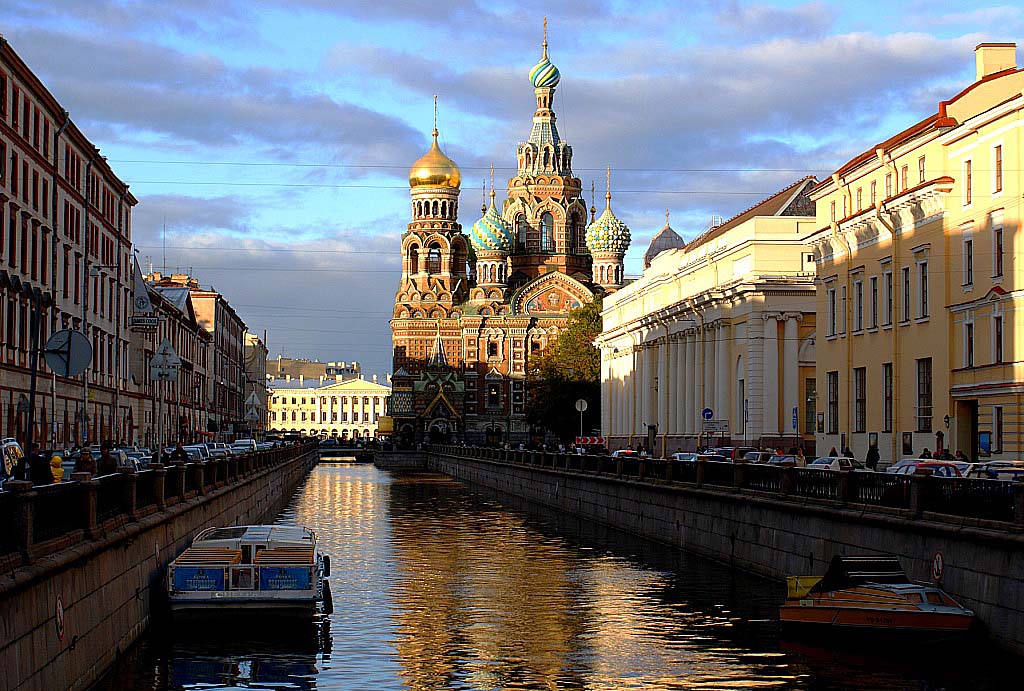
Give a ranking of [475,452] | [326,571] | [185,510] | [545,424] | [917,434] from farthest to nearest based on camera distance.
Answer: [545,424]
[475,452]
[917,434]
[185,510]
[326,571]

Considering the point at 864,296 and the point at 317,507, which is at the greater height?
the point at 864,296

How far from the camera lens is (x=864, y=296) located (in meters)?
53.4

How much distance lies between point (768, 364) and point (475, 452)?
121ft

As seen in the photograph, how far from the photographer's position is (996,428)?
42.4m

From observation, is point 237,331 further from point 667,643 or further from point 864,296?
point 667,643

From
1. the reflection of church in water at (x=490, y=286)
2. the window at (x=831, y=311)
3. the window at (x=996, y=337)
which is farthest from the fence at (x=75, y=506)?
the reflection of church in water at (x=490, y=286)

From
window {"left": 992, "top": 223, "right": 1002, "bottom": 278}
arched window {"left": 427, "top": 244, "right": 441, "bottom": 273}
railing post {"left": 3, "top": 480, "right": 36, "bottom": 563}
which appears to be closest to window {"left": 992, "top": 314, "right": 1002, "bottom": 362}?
window {"left": 992, "top": 223, "right": 1002, "bottom": 278}

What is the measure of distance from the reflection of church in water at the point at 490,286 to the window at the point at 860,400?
111 m

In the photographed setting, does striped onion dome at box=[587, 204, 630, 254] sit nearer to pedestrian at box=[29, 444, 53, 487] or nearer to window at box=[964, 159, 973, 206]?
window at box=[964, 159, 973, 206]

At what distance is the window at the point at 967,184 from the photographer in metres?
44.6

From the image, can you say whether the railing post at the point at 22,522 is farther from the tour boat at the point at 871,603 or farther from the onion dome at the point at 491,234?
the onion dome at the point at 491,234

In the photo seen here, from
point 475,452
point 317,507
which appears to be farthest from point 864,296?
point 475,452

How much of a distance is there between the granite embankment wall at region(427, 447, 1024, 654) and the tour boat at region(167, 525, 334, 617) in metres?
10.1

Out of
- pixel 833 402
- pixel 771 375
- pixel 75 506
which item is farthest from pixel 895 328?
pixel 75 506
